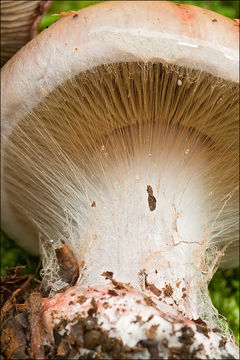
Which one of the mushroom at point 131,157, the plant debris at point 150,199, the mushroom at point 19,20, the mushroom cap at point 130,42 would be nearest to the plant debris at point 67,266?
the mushroom at point 131,157

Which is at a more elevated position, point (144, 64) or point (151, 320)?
point (144, 64)

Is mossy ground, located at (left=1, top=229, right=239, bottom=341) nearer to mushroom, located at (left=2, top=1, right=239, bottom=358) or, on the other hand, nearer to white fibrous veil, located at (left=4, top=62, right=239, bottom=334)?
mushroom, located at (left=2, top=1, right=239, bottom=358)

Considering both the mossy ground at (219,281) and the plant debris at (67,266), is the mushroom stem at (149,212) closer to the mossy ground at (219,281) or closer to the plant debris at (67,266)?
the plant debris at (67,266)

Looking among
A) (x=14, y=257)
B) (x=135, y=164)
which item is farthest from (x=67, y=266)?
(x=14, y=257)

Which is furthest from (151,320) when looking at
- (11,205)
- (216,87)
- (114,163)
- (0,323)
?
(11,205)

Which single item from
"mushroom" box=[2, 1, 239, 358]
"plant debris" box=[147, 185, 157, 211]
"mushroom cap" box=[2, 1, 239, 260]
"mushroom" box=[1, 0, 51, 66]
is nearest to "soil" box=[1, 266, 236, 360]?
"mushroom" box=[2, 1, 239, 358]

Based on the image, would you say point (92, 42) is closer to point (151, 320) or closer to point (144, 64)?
point (144, 64)
